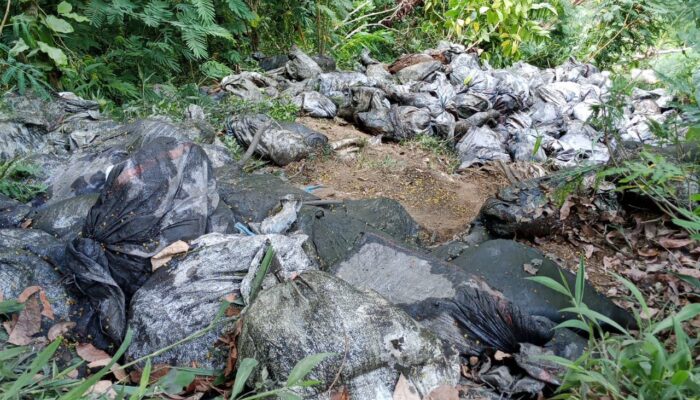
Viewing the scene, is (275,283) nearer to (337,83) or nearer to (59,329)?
(59,329)

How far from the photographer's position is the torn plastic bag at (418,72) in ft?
18.6

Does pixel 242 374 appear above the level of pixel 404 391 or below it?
above

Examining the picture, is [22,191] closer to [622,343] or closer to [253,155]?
[253,155]

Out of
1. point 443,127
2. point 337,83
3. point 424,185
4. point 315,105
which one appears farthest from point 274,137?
point 443,127

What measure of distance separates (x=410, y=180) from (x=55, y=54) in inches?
103

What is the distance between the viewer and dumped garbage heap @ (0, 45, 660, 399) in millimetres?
1640

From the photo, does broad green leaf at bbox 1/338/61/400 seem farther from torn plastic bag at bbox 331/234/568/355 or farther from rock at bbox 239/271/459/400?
torn plastic bag at bbox 331/234/568/355

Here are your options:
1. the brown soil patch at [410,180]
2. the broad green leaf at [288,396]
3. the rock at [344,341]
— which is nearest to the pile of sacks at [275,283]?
the rock at [344,341]

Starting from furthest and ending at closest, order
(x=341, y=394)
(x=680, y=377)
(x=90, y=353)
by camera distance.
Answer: (x=90, y=353)
(x=341, y=394)
(x=680, y=377)

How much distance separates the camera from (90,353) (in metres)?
1.96

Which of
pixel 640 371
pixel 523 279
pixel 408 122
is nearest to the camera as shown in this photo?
pixel 640 371

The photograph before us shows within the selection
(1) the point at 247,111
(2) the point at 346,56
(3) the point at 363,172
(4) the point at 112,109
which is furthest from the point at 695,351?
(2) the point at 346,56

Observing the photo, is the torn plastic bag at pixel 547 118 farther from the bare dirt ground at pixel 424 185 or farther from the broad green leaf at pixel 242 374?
the broad green leaf at pixel 242 374

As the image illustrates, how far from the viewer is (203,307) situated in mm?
1959
